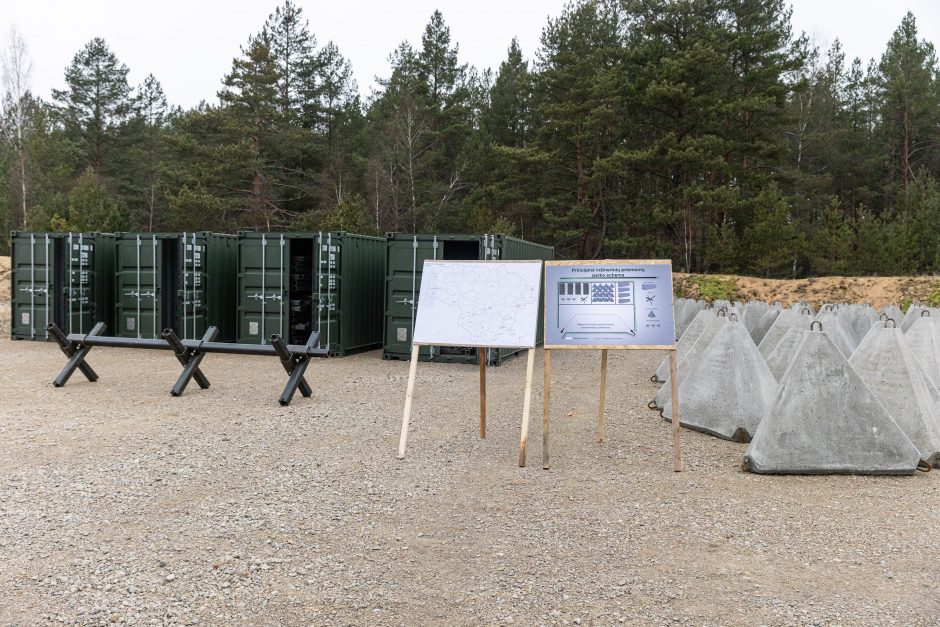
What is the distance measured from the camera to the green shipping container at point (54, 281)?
14.3 m

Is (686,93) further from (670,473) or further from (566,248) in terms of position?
(670,473)

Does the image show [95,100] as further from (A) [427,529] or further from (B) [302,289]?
(A) [427,529]

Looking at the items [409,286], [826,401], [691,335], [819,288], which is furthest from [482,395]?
[819,288]

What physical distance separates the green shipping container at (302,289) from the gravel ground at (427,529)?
5.43 metres

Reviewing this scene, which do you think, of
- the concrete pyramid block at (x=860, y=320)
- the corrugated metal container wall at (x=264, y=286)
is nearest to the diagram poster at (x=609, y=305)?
the concrete pyramid block at (x=860, y=320)

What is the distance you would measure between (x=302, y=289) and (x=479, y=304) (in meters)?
8.52

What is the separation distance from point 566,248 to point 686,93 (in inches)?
353

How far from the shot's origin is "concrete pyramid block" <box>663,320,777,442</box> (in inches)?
261

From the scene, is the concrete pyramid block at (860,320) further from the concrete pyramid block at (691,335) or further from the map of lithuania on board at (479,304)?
the map of lithuania on board at (479,304)

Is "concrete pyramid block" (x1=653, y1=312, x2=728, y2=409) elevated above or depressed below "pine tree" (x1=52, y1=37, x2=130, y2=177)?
below

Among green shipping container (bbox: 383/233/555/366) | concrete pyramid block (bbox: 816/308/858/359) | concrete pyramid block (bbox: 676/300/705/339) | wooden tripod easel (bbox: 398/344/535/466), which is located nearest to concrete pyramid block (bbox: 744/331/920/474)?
wooden tripod easel (bbox: 398/344/535/466)

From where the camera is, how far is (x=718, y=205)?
2589cm

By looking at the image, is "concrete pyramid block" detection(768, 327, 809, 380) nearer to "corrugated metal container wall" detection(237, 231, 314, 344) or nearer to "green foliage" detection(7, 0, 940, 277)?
"corrugated metal container wall" detection(237, 231, 314, 344)

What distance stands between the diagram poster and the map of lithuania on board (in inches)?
8.0
